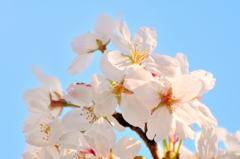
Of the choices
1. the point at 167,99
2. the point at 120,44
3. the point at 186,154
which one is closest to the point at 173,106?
the point at 167,99

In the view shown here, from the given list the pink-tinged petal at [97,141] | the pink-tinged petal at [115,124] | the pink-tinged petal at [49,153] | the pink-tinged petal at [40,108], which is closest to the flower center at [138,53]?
the pink-tinged petal at [115,124]

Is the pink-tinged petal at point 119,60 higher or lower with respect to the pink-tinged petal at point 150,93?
higher

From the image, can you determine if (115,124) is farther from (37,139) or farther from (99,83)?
(37,139)

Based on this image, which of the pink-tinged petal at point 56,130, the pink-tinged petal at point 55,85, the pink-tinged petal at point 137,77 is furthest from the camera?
the pink-tinged petal at point 55,85

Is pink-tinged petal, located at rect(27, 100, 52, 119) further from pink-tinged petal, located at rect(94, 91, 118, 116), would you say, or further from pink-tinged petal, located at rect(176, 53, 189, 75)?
pink-tinged petal, located at rect(176, 53, 189, 75)

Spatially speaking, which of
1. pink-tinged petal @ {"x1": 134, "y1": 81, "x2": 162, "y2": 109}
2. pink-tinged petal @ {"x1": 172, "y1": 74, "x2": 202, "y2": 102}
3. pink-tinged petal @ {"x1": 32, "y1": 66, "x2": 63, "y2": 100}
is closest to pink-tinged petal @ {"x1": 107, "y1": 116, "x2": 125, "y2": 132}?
pink-tinged petal @ {"x1": 134, "y1": 81, "x2": 162, "y2": 109}

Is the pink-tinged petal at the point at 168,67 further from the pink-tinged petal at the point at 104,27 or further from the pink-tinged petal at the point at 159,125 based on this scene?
the pink-tinged petal at the point at 104,27
